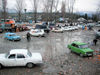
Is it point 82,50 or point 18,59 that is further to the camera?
point 82,50

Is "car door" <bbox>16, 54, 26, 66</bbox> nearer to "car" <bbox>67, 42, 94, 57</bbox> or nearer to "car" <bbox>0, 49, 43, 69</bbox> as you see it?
"car" <bbox>0, 49, 43, 69</bbox>

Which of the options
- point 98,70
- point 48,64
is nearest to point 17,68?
point 48,64

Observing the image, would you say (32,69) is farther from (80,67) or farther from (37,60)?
(80,67)

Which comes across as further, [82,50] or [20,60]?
[82,50]

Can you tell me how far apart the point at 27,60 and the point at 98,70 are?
5.44 meters

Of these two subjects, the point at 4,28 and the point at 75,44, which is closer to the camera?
the point at 75,44

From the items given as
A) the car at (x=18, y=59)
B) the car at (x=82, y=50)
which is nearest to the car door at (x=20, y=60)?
the car at (x=18, y=59)

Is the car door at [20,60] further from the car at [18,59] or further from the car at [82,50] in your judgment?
the car at [82,50]

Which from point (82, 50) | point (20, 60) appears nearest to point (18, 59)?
point (20, 60)

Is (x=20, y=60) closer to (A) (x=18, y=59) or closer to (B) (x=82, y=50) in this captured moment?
(A) (x=18, y=59)

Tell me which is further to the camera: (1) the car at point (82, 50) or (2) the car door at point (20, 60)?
(1) the car at point (82, 50)

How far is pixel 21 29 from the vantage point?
30.3 meters

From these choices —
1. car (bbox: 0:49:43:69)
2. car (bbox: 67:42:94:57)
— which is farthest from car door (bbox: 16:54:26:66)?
car (bbox: 67:42:94:57)

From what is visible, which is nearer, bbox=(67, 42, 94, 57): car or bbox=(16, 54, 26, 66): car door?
bbox=(16, 54, 26, 66): car door
